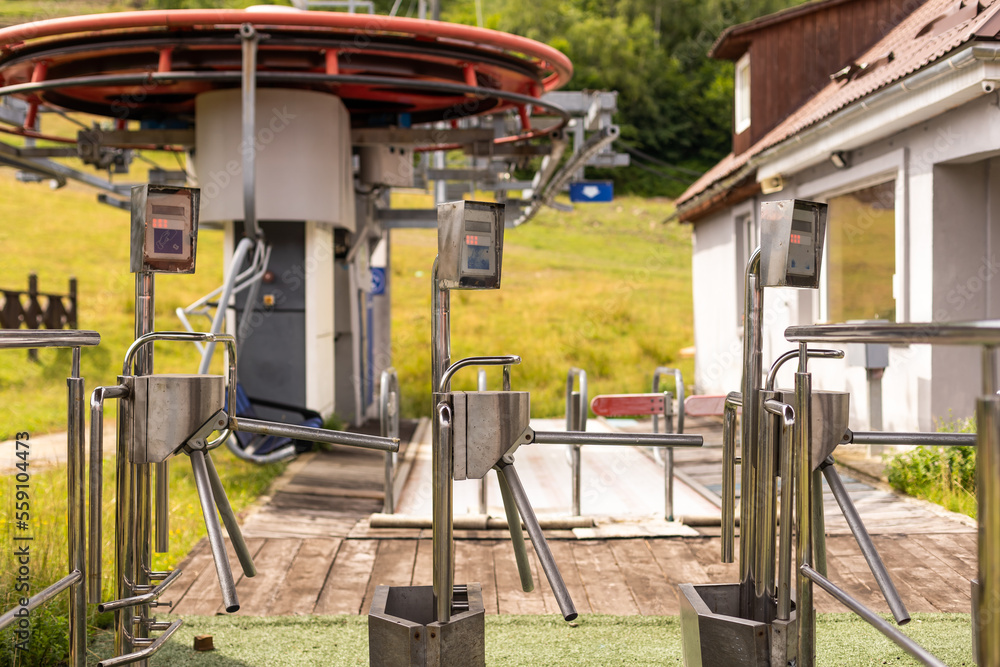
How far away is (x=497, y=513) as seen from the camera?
5.69 meters

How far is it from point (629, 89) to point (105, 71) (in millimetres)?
36106

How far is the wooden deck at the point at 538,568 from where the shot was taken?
13.2 feet

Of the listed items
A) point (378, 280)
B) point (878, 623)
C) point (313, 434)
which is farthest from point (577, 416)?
point (378, 280)

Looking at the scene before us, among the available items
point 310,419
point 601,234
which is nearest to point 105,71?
point 310,419

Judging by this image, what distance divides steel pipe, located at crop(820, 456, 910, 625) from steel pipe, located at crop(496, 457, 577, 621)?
0.68 m

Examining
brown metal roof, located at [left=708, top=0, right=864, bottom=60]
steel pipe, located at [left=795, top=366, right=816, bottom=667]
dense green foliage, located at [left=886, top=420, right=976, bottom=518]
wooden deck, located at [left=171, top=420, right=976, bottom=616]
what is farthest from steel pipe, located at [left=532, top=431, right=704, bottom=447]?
brown metal roof, located at [left=708, top=0, right=864, bottom=60]

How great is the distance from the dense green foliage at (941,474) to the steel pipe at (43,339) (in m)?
4.95

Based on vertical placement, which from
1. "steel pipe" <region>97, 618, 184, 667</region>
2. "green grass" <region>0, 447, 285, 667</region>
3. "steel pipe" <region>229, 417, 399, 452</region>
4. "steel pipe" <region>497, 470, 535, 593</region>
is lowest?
"green grass" <region>0, 447, 285, 667</region>

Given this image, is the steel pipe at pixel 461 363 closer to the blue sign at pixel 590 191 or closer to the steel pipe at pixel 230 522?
the steel pipe at pixel 230 522

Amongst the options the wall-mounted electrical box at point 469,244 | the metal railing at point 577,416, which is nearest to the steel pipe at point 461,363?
the wall-mounted electrical box at point 469,244

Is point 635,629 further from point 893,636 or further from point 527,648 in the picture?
point 893,636

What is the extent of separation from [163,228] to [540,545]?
4.51ft

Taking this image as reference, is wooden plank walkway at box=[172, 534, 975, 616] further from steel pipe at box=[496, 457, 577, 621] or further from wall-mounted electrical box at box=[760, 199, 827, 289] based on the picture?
wall-mounted electrical box at box=[760, 199, 827, 289]

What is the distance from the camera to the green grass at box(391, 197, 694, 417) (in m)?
16.2
